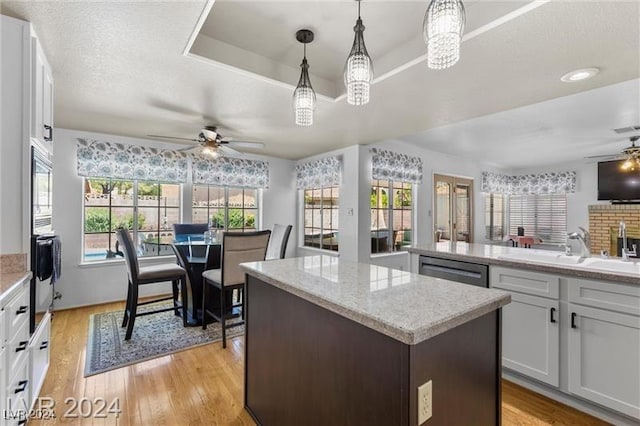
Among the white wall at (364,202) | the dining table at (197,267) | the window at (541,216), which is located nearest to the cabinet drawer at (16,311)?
the dining table at (197,267)

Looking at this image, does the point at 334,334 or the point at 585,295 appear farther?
the point at 585,295

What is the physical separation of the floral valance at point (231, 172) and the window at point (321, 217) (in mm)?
888

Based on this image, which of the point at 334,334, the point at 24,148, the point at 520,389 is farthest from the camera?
the point at 520,389

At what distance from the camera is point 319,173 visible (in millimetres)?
5199

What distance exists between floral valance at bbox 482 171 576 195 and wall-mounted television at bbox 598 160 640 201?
66 cm

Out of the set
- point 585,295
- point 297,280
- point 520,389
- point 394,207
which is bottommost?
point 520,389

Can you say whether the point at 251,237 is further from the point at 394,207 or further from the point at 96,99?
the point at 394,207

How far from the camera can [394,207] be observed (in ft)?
17.2

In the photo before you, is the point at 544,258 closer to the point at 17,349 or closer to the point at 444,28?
the point at 444,28

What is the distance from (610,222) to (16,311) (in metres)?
8.43

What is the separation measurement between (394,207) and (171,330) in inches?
148

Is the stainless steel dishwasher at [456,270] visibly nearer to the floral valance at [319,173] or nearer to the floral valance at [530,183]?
the floral valance at [319,173]

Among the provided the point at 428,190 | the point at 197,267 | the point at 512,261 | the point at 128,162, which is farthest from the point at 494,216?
the point at 128,162

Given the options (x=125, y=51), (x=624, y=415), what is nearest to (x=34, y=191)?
(x=125, y=51)
